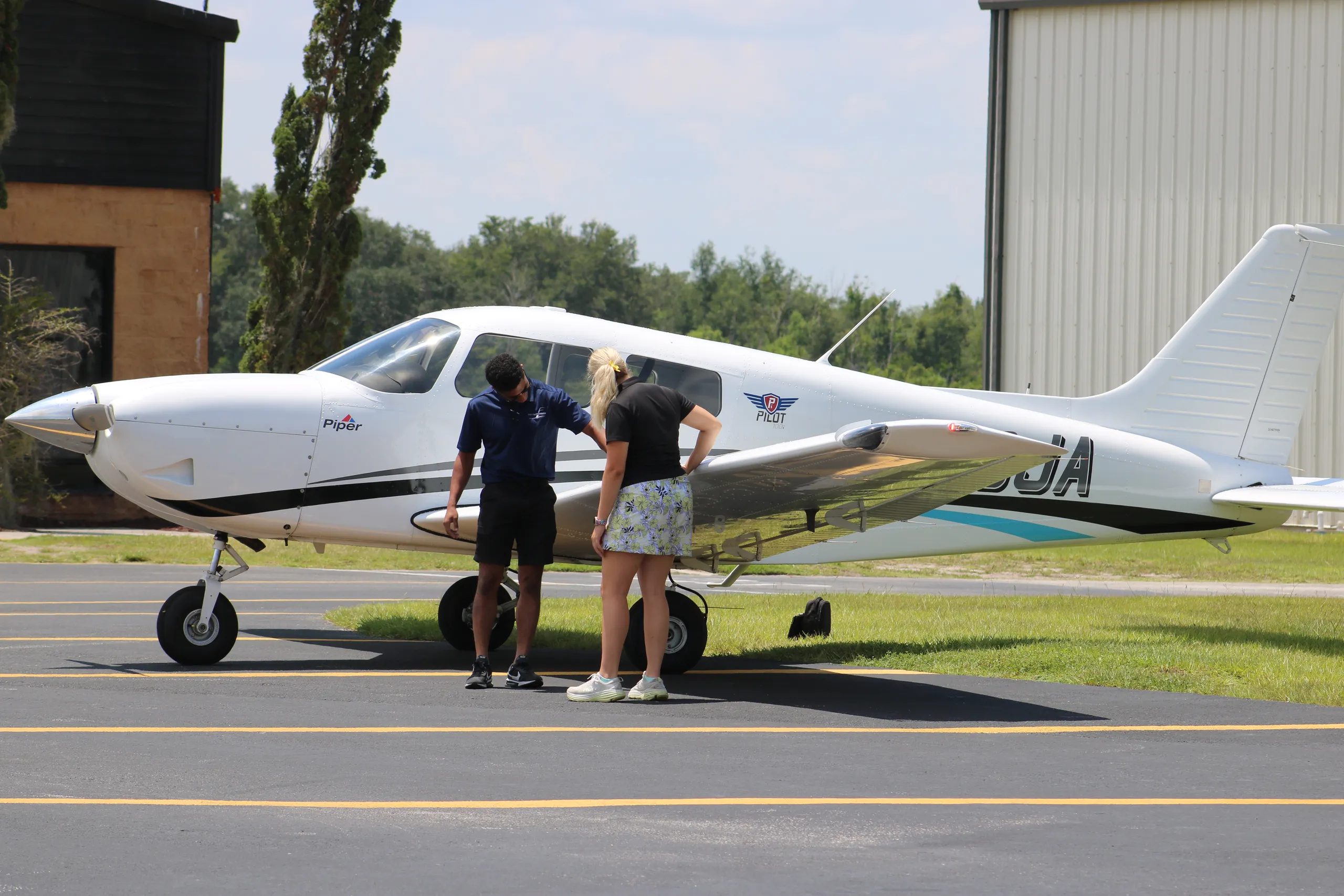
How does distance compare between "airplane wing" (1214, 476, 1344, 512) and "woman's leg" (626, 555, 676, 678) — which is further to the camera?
"airplane wing" (1214, 476, 1344, 512)

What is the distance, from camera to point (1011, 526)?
10281mm

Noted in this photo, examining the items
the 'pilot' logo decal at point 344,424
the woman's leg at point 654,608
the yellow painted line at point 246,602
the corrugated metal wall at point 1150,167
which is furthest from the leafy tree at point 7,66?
the corrugated metal wall at point 1150,167

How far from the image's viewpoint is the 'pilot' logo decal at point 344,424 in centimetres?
919

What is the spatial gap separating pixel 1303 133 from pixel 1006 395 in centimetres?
2065

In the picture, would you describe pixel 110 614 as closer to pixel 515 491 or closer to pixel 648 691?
pixel 515 491

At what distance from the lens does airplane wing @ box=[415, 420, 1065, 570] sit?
6.99m

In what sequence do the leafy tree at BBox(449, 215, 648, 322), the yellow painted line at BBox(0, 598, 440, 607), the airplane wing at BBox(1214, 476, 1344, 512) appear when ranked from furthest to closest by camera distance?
the leafy tree at BBox(449, 215, 648, 322) < the yellow painted line at BBox(0, 598, 440, 607) < the airplane wing at BBox(1214, 476, 1344, 512)

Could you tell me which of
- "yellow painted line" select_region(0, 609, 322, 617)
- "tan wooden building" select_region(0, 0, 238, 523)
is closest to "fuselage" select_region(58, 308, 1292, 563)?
"yellow painted line" select_region(0, 609, 322, 617)

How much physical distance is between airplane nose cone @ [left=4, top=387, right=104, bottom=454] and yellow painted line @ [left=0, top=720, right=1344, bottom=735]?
2478 millimetres

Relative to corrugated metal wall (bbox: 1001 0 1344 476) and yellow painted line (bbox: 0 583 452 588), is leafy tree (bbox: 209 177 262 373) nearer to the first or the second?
corrugated metal wall (bbox: 1001 0 1344 476)

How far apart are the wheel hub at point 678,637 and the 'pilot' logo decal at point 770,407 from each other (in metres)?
1.55

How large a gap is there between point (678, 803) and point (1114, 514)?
6218 millimetres

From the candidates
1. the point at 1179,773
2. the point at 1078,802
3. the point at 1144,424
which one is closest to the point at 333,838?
the point at 1078,802

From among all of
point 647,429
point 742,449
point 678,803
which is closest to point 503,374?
point 647,429
